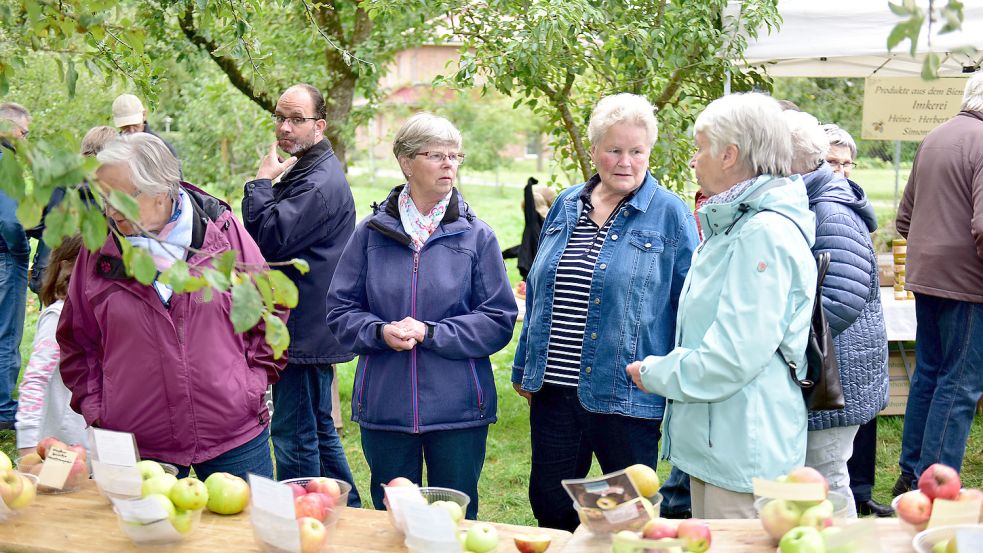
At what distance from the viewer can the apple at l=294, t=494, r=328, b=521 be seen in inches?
86.8

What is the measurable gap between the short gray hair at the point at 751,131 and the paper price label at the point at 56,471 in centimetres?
182

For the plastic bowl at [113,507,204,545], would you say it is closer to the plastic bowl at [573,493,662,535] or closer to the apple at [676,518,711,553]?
the plastic bowl at [573,493,662,535]

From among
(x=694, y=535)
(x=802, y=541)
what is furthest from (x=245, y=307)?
(x=802, y=541)

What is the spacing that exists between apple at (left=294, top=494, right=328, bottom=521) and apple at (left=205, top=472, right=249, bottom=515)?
216mm

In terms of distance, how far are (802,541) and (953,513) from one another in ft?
1.23

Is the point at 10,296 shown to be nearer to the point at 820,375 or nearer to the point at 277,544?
the point at 277,544

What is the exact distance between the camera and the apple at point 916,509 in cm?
213

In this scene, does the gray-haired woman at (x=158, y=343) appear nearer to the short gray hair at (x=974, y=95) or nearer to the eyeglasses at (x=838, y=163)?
the eyeglasses at (x=838, y=163)

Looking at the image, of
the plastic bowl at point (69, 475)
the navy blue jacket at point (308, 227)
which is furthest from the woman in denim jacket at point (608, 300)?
the plastic bowl at point (69, 475)

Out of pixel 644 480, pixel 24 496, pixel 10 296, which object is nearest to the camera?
pixel 644 480

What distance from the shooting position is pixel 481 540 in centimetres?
212

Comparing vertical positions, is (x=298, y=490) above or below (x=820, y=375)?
below

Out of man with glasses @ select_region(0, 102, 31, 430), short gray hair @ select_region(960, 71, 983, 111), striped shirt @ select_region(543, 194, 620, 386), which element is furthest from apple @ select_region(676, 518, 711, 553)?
man with glasses @ select_region(0, 102, 31, 430)

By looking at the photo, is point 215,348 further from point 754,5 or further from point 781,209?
point 754,5
